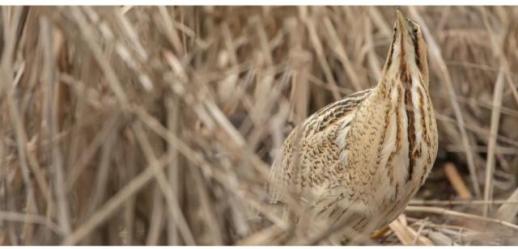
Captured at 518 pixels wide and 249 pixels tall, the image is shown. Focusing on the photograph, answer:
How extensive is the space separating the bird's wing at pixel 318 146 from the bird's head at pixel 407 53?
13 cm

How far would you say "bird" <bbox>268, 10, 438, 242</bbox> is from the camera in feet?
4.86

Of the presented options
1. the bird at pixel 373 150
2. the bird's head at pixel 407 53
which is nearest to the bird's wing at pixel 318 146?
the bird at pixel 373 150

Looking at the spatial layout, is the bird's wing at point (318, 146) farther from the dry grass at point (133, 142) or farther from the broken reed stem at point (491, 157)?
the broken reed stem at point (491, 157)

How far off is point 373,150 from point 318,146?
13cm

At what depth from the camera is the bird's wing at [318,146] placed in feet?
5.39

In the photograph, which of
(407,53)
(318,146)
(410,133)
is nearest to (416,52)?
(407,53)

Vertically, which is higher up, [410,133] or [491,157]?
[410,133]

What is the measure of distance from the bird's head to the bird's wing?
0.41 ft

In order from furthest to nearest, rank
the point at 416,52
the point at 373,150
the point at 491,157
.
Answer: the point at 491,157 → the point at 373,150 → the point at 416,52

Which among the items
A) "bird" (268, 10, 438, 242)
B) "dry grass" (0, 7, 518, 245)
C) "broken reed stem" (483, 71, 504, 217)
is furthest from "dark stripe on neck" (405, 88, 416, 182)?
"broken reed stem" (483, 71, 504, 217)

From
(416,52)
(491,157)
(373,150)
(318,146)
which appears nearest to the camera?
(416,52)

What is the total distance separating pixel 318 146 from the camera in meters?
1.69

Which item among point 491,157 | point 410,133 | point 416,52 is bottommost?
point 491,157

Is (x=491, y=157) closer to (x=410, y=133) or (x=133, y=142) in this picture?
(x=410, y=133)
